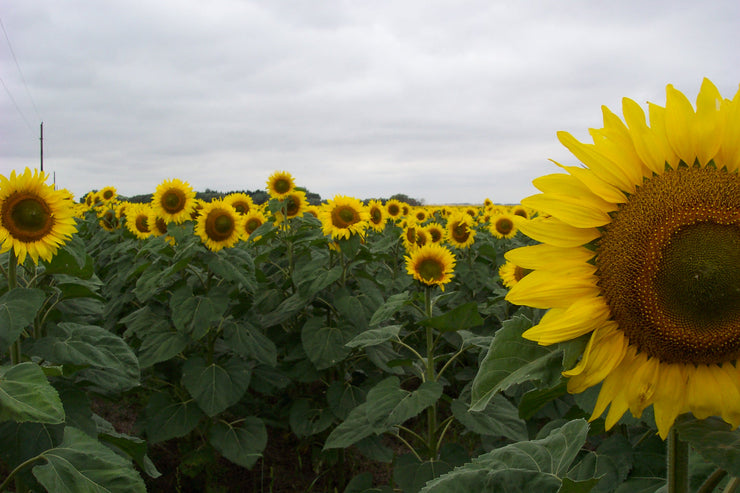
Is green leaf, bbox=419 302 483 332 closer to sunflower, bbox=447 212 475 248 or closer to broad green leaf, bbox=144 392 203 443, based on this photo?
broad green leaf, bbox=144 392 203 443

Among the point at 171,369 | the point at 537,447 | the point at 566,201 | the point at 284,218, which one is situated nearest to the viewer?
the point at 566,201

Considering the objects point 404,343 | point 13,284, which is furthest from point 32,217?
point 404,343

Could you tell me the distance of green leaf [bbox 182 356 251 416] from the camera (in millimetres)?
3680

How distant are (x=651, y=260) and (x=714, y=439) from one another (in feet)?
1.04

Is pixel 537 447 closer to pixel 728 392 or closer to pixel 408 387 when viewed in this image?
pixel 728 392

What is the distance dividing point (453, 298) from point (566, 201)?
509 cm

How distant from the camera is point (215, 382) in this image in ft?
12.4

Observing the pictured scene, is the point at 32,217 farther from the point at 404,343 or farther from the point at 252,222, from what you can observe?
the point at 252,222

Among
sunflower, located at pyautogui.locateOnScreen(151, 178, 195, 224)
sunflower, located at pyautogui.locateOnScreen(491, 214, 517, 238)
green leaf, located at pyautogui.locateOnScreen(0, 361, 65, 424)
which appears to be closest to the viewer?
green leaf, located at pyautogui.locateOnScreen(0, 361, 65, 424)

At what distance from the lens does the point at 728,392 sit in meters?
0.92

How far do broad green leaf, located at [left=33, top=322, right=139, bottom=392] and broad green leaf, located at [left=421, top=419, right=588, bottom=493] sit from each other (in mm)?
2175

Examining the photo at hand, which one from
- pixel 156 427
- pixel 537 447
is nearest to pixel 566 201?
pixel 537 447

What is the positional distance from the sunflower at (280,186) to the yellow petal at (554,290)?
17.4ft

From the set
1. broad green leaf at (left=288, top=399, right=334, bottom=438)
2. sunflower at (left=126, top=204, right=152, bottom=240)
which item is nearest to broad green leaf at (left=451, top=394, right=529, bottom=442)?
broad green leaf at (left=288, top=399, right=334, bottom=438)
